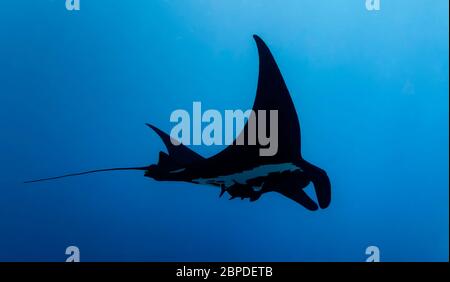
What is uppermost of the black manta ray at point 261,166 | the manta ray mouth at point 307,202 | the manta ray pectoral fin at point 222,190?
the black manta ray at point 261,166

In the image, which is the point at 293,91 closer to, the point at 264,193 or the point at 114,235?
the point at 264,193

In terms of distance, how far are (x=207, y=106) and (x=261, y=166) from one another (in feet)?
0.96

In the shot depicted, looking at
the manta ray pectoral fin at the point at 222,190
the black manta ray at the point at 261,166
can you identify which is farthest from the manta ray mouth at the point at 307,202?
the manta ray pectoral fin at the point at 222,190

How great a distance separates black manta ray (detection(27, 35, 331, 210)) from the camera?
140cm

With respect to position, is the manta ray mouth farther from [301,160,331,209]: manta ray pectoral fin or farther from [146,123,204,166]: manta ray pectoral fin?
[146,123,204,166]: manta ray pectoral fin

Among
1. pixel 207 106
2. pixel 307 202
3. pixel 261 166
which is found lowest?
pixel 307 202

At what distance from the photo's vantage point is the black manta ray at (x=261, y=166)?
1399 millimetres

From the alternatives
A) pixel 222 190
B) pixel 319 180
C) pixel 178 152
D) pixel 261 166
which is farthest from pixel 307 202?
pixel 178 152

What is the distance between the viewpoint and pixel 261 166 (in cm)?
142

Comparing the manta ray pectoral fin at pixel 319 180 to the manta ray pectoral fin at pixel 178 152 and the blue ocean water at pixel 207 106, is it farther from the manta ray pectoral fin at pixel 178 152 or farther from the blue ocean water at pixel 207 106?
the manta ray pectoral fin at pixel 178 152

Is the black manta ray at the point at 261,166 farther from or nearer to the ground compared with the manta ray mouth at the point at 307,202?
farther from the ground

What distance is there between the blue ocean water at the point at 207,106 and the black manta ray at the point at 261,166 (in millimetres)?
31

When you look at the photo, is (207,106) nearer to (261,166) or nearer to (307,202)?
(261,166)

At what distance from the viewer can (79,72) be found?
138cm
